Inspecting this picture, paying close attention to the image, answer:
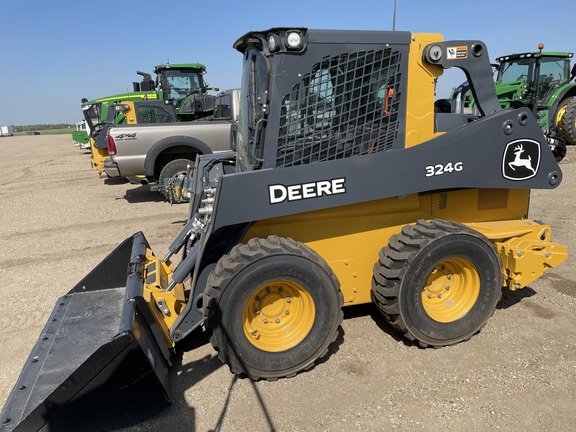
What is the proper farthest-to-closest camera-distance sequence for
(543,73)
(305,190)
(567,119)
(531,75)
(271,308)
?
(543,73), (567,119), (531,75), (271,308), (305,190)

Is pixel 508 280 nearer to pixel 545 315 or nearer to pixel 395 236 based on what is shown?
pixel 545 315

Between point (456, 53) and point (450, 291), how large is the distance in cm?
184

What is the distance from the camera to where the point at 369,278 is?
3.52 meters

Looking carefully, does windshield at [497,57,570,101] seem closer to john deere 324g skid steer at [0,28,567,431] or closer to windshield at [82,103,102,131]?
john deere 324g skid steer at [0,28,567,431]

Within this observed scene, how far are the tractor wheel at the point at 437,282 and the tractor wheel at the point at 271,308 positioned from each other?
447 millimetres

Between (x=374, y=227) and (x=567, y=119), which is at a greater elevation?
(x=567, y=119)

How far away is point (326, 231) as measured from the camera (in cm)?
337

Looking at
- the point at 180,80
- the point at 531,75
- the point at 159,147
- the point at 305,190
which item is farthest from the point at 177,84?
the point at 305,190

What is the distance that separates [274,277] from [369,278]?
928 millimetres

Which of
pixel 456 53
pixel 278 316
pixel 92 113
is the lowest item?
pixel 278 316

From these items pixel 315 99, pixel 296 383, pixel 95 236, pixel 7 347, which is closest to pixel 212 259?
pixel 296 383

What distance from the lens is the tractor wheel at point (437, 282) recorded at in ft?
10.5

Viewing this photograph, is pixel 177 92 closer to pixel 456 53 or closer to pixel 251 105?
pixel 251 105

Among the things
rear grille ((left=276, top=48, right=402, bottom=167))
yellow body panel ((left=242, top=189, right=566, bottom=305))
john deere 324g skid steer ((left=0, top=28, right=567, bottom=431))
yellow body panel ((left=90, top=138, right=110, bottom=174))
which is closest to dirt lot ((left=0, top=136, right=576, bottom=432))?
john deere 324g skid steer ((left=0, top=28, right=567, bottom=431))
